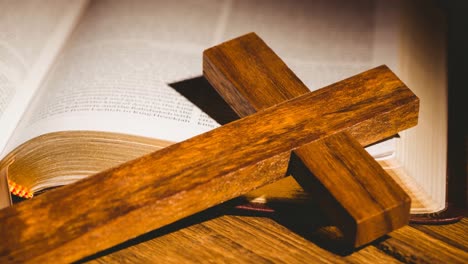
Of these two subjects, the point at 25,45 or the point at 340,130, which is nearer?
the point at 340,130

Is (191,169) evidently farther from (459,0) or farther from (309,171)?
(459,0)

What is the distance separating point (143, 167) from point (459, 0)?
836 millimetres

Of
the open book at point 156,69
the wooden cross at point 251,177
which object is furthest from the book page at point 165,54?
the wooden cross at point 251,177

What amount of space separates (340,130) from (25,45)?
0.62 meters

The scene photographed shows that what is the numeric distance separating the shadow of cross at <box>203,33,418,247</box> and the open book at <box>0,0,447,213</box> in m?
0.05

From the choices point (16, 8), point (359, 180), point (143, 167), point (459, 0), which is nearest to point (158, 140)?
point (143, 167)

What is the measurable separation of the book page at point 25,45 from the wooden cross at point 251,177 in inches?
12.2

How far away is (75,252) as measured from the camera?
698 mm

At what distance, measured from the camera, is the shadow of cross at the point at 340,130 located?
0.73 m

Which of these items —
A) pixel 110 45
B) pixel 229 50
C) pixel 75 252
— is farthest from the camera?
pixel 110 45

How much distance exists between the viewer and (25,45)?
116 cm

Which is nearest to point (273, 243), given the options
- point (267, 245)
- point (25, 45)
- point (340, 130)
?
point (267, 245)

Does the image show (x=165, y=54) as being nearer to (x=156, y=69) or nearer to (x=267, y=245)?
(x=156, y=69)

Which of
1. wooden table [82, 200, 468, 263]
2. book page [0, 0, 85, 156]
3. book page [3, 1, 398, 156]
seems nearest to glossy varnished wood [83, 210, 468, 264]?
wooden table [82, 200, 468, 263]
